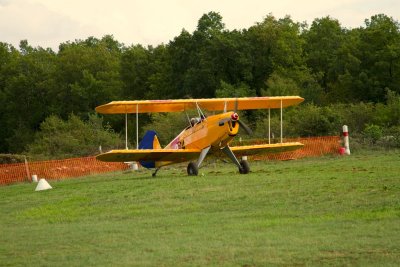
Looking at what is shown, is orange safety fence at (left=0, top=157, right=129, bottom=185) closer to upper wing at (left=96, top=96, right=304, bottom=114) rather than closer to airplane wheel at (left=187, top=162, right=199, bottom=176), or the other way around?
upper wing at (left=96, top=96, right=304, bottom=114)

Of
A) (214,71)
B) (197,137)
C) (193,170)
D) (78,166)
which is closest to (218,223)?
(193,170)

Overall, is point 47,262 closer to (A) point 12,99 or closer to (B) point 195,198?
(B) point 195,198

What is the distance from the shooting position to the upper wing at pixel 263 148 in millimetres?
26812

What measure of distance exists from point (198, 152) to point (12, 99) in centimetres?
7637

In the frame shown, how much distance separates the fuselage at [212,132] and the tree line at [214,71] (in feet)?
95.7

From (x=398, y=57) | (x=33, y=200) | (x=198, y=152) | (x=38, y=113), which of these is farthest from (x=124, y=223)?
(x=38, y=113)

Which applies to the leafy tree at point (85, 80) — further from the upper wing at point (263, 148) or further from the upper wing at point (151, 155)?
the upper wing at point (151, 155)

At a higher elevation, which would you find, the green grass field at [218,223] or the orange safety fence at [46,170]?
the orange safety fence at [46,170]

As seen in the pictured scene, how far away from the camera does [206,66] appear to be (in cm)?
7425

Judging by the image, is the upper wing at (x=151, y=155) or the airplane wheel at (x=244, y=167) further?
the upper wing at (x=151, y=155)

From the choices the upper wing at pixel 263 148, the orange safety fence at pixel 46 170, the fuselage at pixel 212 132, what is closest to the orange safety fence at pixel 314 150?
the upper wing at pixel 263 148

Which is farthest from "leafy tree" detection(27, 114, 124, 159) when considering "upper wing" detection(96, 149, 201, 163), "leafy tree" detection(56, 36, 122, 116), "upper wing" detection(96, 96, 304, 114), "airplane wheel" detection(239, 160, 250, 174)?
"airplane wheel" detection(239, 160, 250, 174)

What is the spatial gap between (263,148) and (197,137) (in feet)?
9.60

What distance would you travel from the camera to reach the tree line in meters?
66.4
